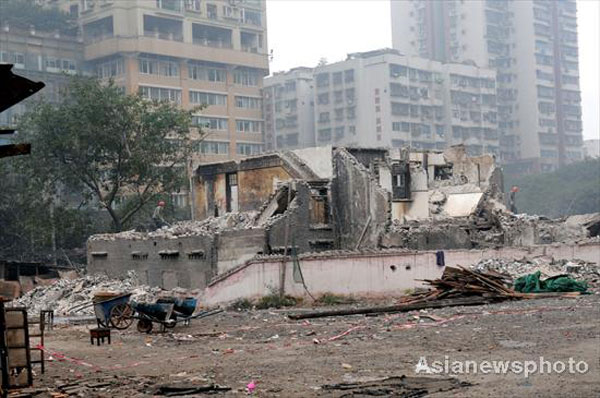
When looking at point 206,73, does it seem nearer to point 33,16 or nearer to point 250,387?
point 33,16

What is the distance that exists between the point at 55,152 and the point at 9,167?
456 centimetres

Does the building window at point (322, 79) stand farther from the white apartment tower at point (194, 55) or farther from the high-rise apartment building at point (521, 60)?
the high-rise apartment building at point (521, 60)

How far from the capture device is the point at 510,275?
25719 millimetres

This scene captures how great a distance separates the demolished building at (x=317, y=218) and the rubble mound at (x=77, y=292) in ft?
2.18

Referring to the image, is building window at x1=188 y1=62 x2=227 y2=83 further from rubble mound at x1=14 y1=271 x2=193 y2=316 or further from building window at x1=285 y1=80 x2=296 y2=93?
rubble mound at x1=14 y1=271 x2=193 y2=316

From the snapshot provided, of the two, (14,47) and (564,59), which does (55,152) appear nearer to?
(14,47)

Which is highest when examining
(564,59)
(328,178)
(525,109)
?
→ (564,59)

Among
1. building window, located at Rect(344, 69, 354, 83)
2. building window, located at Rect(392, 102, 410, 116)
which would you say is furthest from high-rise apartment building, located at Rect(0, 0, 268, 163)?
building window, located at Rect(392, 102, 410, 116)

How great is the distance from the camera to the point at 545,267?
26.6 m

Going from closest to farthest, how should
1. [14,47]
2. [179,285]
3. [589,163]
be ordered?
[179,285], [14,47], [589,163]

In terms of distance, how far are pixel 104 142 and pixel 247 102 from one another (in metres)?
38.8

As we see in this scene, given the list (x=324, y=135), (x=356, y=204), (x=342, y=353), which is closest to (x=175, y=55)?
(x=324, y=135)

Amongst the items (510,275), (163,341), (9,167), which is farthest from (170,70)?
(163,341)

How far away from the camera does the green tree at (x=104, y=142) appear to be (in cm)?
4312
